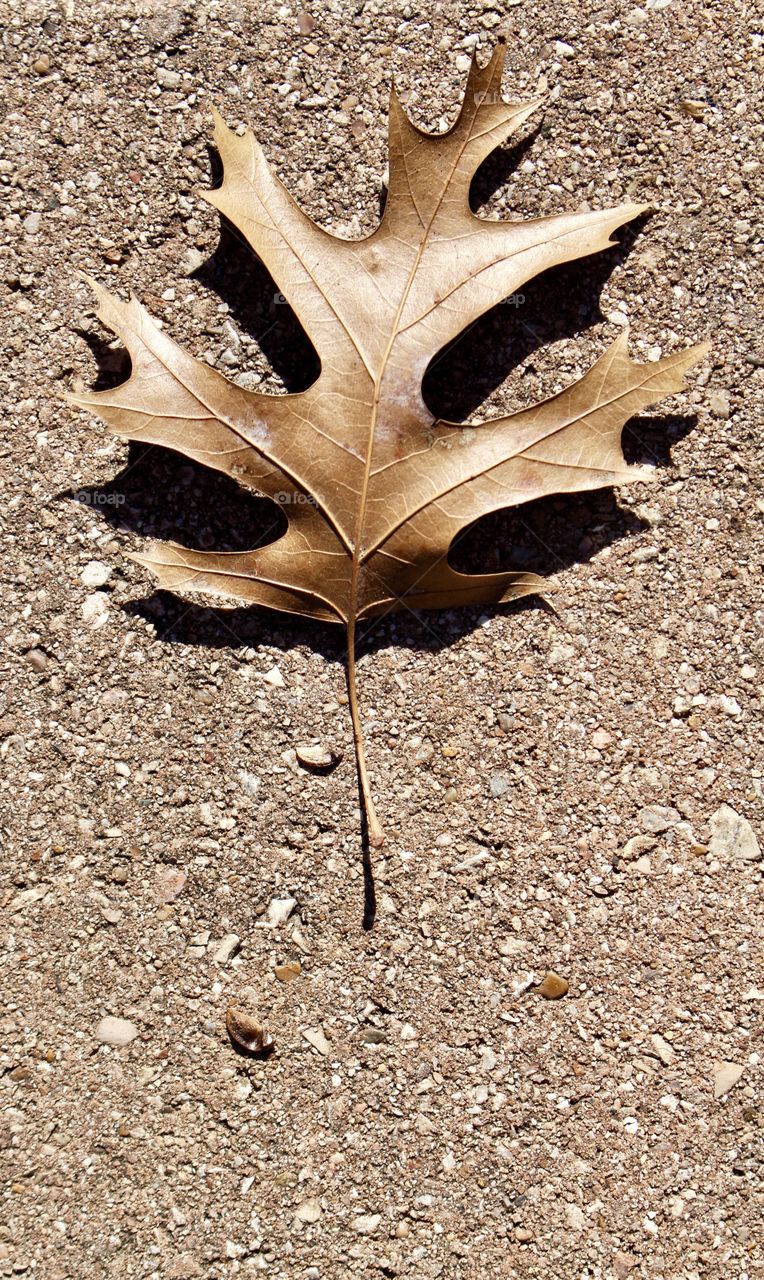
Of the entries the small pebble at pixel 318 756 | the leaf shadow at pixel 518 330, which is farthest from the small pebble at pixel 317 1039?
the leaf shadow at pixel 518 330

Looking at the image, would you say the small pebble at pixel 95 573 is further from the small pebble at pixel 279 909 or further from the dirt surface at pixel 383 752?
the small pebble at pixel 279 909

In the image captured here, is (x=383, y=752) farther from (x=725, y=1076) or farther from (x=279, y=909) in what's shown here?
(x=725, y=1076)

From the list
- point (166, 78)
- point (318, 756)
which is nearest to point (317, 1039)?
point (318, 756)

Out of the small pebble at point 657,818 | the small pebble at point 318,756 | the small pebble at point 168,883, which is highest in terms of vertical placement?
the small pebble at point 318,756

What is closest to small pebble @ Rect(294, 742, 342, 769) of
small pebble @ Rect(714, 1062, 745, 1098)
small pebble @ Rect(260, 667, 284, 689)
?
small pebble @ Rect(260, 667, 284, 689)

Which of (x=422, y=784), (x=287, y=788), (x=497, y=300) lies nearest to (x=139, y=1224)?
(x=287, y=788)

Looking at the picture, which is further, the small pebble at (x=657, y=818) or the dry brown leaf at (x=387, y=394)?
the small pebble at (x=657, y=818)

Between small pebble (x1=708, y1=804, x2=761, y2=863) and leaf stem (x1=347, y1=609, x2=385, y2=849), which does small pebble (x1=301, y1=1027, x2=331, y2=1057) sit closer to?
leaf stem (x1=347, y1=609, x2=385, y2=849)
